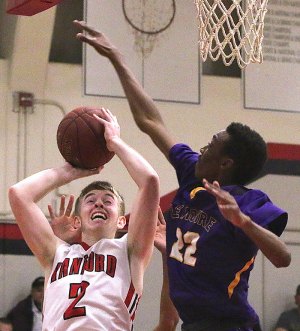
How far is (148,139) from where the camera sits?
32.7ft

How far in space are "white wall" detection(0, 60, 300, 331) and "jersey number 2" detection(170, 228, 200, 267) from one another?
5.84 meters

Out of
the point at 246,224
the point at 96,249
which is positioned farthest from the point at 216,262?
the point at 96,249

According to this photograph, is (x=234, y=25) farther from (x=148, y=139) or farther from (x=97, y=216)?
(x=148, y=139)

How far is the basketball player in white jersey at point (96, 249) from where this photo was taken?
377 centimetres

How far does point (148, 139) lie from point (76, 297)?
6.24 metres

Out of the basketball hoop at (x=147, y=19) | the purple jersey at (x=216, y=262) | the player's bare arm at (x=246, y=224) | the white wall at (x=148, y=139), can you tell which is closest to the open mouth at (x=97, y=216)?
the purple jersey at (x=216, y=262)

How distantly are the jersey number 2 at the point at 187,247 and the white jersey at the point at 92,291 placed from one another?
0.27 meters

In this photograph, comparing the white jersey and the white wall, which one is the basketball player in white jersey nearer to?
the white jersey

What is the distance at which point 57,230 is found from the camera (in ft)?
13.9

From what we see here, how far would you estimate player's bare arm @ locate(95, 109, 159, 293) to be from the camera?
3857 mm

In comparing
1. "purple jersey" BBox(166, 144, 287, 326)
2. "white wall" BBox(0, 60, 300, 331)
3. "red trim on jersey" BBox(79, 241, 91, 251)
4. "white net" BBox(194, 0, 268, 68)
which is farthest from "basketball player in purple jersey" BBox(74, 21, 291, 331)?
"white wall" BBox(0, 60, 300, 331)

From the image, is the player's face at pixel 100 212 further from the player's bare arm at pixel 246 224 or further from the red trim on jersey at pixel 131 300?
the player's bare arm at pixel 246 224

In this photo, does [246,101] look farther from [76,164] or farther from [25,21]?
[76,164]

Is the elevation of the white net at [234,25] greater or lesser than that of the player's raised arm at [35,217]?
greater
